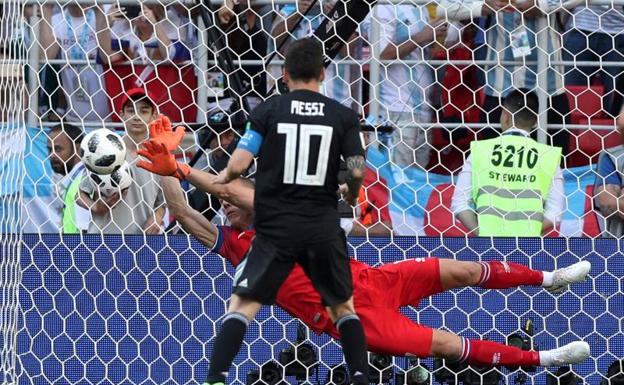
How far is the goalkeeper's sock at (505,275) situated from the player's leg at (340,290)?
3.79 feet

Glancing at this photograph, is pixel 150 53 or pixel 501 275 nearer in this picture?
pixel 501 275

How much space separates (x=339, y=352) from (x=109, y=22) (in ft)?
8.21

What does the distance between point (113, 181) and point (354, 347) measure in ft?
7.52

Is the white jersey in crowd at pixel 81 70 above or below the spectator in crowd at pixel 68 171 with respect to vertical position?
above

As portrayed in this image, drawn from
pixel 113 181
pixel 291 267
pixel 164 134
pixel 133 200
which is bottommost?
pixel 291 267

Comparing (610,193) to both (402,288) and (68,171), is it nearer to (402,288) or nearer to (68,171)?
(402,288)

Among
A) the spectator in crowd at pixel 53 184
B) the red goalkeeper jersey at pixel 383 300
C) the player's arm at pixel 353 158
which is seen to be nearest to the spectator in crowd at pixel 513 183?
the red goalkeeper jersey at pixel 383 300

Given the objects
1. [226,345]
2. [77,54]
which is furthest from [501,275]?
[77,54]

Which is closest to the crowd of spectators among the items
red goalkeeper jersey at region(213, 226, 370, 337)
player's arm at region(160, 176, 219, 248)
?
player's arm at region(160, 176, 219, 248)

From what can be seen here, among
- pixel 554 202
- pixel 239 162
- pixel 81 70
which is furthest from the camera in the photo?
pixel 81 70

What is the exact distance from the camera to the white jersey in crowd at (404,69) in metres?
9.67

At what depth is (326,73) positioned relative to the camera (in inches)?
385

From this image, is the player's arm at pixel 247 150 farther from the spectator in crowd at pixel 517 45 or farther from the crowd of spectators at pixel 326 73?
the spectator in crowd at pixel 517 45

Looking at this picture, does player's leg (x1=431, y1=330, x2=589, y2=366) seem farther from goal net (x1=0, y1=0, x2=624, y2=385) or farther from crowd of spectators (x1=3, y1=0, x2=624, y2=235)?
crowd of spectators (x1=3, y1=0, x2=624, y2=235)
